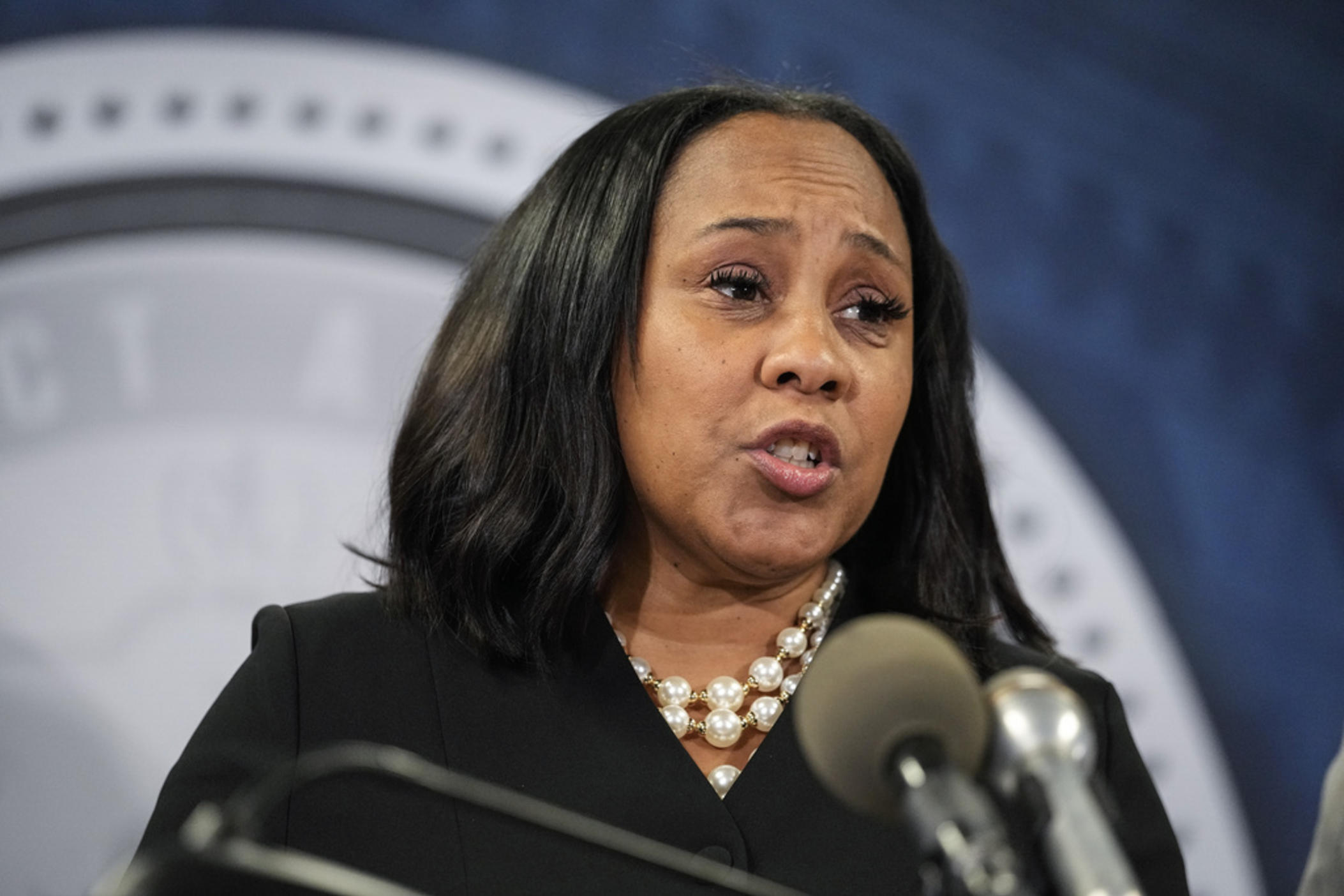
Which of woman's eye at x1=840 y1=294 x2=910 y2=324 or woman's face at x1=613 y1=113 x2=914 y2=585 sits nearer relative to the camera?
woman's face at x1=613 y1=113 x2=914 y2=585

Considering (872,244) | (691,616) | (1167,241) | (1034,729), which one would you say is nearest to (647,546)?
(691,616)

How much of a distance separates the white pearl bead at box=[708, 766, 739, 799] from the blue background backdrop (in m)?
0.92

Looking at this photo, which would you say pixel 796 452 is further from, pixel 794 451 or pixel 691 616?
pixel 691 616

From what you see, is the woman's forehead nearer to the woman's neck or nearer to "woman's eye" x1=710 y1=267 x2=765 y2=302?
"woman's eye" x1=710 y1=267 x2=765 y2=302

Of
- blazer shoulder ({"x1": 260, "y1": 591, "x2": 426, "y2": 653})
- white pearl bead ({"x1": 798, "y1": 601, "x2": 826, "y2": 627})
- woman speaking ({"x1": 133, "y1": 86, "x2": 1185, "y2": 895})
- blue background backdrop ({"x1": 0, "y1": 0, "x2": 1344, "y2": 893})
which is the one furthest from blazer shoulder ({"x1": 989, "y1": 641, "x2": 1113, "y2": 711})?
blazer shoulder ({"x1": 260, "y1": 591, "x2": 426, "y2": 653})

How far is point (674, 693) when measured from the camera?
55.6 inches

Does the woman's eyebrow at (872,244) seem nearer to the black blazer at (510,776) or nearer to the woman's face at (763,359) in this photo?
the woman's face at (763,359)

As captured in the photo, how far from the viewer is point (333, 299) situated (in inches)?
75.1

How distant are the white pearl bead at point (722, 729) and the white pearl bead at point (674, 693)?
1.4 inches

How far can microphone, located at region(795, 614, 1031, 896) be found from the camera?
70 centimetres

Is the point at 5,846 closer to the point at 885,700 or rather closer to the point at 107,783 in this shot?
the point at 107,783

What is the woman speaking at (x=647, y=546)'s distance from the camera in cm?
128

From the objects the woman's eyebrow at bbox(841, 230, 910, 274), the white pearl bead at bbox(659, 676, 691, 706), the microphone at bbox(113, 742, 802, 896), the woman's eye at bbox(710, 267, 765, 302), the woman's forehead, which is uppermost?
the woman's forehead

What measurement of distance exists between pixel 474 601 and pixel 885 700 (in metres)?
0.76
